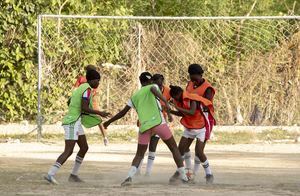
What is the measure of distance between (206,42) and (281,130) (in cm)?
258

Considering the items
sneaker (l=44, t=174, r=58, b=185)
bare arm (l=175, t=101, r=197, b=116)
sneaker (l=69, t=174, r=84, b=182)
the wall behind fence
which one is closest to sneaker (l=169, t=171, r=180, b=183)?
bare arm (l=175, t=101, r=197, b=116)

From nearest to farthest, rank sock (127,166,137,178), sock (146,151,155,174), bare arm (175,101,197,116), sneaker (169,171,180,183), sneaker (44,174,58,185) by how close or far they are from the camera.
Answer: sock (127,166,137,178) < sneaker (44,174,58,185) < bare arm (175,101,197,116) < sneaker (169,171,180,183) < sock (146,151,155,174)

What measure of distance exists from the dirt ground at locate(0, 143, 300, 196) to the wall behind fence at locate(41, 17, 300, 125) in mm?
1976

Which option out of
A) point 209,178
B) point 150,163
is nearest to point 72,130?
point 150,163

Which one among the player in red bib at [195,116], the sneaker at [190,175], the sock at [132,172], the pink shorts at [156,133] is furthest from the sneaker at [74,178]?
the player in red bib at [195,116]

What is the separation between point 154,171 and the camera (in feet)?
45.1

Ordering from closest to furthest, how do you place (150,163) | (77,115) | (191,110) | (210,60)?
1. (191,110)
2. (77,115)
3. (150,163)
4. (210,60)

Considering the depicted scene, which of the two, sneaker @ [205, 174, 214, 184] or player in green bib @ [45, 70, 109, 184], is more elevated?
player in green bib @ [45, 70, 109, 184]

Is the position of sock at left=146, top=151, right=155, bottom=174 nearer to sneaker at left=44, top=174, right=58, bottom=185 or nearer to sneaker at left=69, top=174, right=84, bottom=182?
sneaker at left=69, top=174, right=84, bottom=182

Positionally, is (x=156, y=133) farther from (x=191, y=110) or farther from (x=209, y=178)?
(x=209, y=178)

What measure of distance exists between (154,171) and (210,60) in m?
7.42

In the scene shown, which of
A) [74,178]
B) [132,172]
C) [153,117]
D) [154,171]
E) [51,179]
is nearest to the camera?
[132,172]

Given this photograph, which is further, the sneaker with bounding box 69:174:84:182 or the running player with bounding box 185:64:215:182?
the sneaker with bounding box 69:174:84:182

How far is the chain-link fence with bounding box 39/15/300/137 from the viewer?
20.8 m
